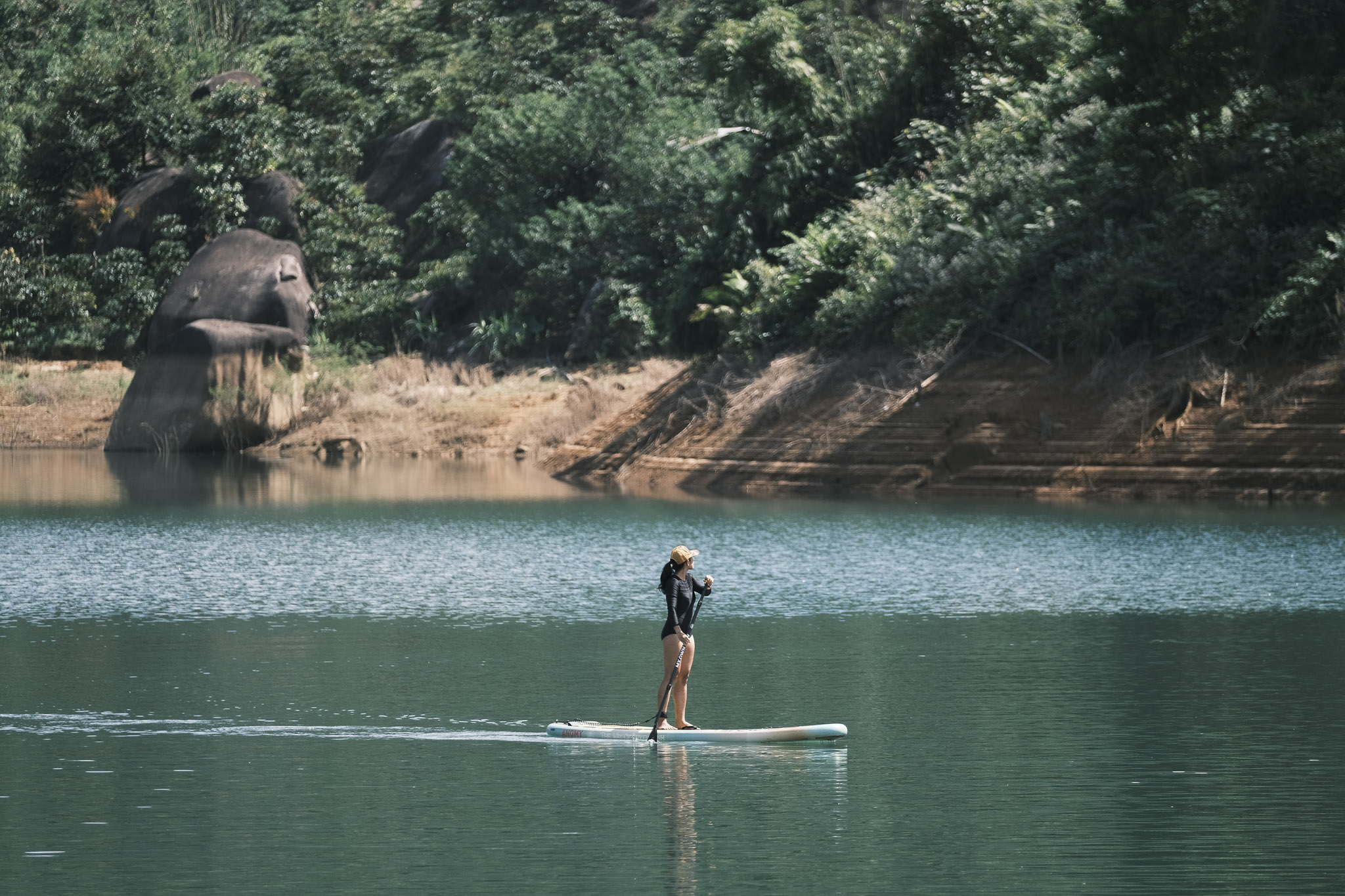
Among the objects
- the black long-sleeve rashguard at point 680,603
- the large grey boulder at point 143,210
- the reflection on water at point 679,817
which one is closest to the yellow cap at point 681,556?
the black long-sleeve rashguard at point 680,603

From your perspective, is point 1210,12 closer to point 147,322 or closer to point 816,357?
point 816,357

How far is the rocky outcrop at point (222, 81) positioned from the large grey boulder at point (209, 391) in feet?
75.3

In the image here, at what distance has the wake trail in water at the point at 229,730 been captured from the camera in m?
14.0

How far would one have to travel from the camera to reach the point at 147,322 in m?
71.2

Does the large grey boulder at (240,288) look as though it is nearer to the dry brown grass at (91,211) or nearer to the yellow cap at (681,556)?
the dry brown grass at (91,211)

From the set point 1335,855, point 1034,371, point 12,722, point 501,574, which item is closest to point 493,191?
point 1034,371

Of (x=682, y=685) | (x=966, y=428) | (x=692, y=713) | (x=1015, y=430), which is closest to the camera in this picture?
(x=682, y=685)

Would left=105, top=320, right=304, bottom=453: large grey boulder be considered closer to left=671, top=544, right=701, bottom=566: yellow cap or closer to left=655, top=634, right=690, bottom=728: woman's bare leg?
left=655, top=634, right=690, bottom=728: woman's bare leg

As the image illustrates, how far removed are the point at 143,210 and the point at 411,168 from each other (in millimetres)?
12260

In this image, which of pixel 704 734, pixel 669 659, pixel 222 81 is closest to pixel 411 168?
pixel 222 81

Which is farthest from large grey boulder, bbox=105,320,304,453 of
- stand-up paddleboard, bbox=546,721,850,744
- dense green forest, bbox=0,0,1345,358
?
stand-up paddleboard, bbox=546,721,850,744

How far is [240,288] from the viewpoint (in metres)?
67.0

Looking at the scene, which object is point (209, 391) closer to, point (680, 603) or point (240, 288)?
point (240, 288)

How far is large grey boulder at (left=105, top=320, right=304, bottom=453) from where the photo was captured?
59656 mm
